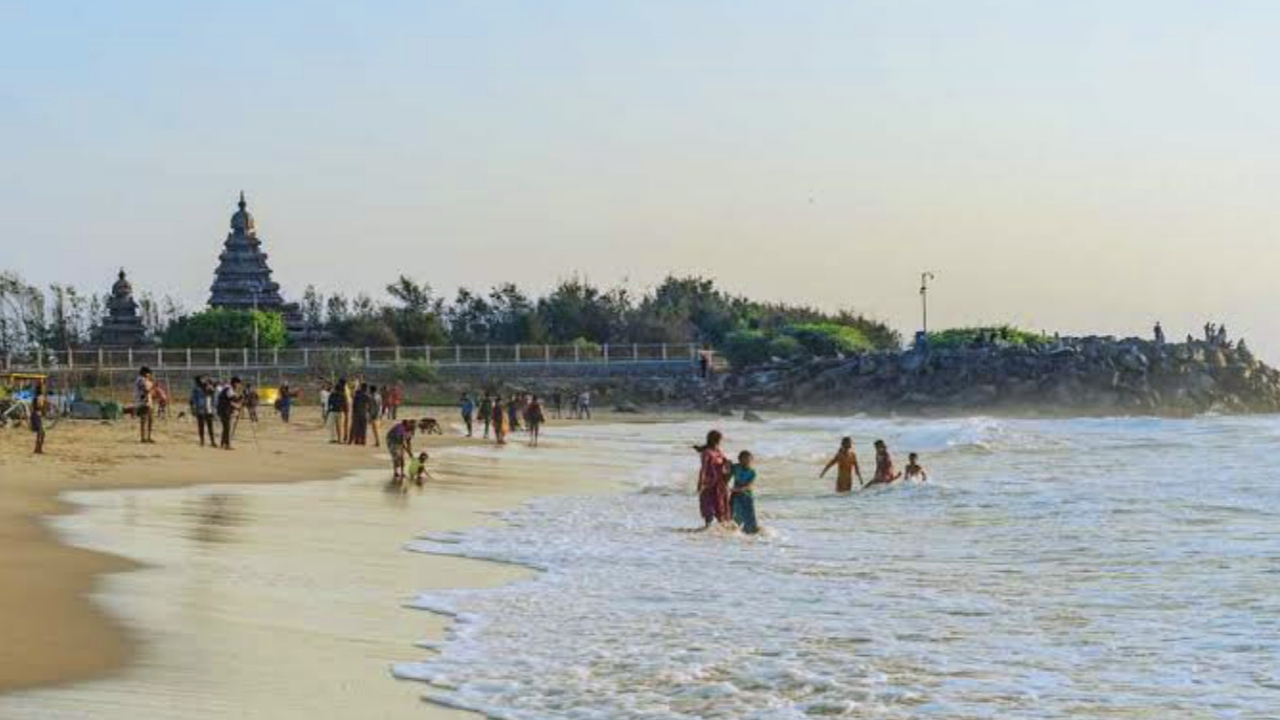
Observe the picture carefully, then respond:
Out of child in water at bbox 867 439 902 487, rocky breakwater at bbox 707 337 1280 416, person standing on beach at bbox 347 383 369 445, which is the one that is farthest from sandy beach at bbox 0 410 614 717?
rocky breakwater at bbox 707 337 1280 416

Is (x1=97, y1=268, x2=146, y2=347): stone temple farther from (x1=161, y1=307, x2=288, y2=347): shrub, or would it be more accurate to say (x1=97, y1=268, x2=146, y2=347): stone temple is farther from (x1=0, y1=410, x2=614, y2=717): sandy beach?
(x1=0, y1=410, x2=614, y2=717): sandy beach

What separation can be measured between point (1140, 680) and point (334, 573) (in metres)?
6.05

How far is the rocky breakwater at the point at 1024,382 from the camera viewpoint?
67500 mm

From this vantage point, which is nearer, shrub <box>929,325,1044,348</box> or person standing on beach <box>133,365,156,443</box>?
person standing on beach <box>133,365,156,443</box>

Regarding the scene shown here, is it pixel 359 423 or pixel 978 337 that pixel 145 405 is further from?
pixel 978 337

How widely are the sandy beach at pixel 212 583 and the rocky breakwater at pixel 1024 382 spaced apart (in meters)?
Answer: 46.3

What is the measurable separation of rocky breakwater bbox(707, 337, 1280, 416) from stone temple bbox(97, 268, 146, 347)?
3235 centimetres

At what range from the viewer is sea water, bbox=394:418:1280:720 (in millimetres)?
8719

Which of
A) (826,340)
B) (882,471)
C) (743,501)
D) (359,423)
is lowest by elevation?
(882,471)

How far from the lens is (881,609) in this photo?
38.5ft

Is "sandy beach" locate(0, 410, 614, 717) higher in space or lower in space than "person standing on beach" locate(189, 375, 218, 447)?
lower

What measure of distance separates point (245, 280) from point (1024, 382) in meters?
41.1

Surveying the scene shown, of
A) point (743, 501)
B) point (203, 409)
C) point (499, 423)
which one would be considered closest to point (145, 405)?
point (203, 409)

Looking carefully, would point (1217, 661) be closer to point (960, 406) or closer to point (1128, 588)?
point (1128, 588)
